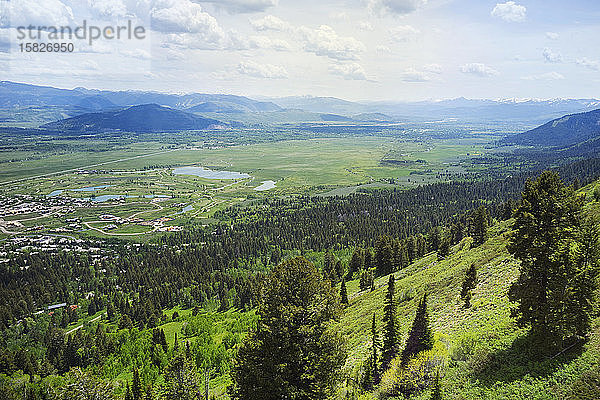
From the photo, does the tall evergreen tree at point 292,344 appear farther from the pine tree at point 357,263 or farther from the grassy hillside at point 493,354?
the pine tree at point 357,263

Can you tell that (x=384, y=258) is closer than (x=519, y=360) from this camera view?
No

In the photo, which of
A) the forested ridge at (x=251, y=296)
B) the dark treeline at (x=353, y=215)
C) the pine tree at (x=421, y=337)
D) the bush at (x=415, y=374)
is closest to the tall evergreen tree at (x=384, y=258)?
the forested ridge at (x=251, y=296)

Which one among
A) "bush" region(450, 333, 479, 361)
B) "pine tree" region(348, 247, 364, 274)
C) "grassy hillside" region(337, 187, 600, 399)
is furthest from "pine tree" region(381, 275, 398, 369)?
"pine tree" region(348, 247, 364, 274)

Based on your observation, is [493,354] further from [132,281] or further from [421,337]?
[132,281]

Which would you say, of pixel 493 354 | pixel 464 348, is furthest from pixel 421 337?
pixel 493 354

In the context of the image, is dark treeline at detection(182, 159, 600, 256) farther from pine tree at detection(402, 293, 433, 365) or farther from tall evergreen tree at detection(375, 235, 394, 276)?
pine tree at detection(402, 293, 433, 365)

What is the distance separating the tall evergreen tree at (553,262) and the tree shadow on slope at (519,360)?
586mm

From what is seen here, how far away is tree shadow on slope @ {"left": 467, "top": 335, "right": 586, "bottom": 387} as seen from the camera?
1898cm

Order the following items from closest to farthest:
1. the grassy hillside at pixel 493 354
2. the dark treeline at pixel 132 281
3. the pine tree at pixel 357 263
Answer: the grassy hillside at pixel 493 354 < the pine tree at pixel 357 263 < the dark treeline at pixel 132 281

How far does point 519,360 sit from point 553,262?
226 inches

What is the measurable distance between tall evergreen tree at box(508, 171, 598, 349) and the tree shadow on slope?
1.92 ft

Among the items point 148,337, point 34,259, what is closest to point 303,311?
point 148,337

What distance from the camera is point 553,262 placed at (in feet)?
63.5

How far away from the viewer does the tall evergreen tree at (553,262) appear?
18.8 meters
